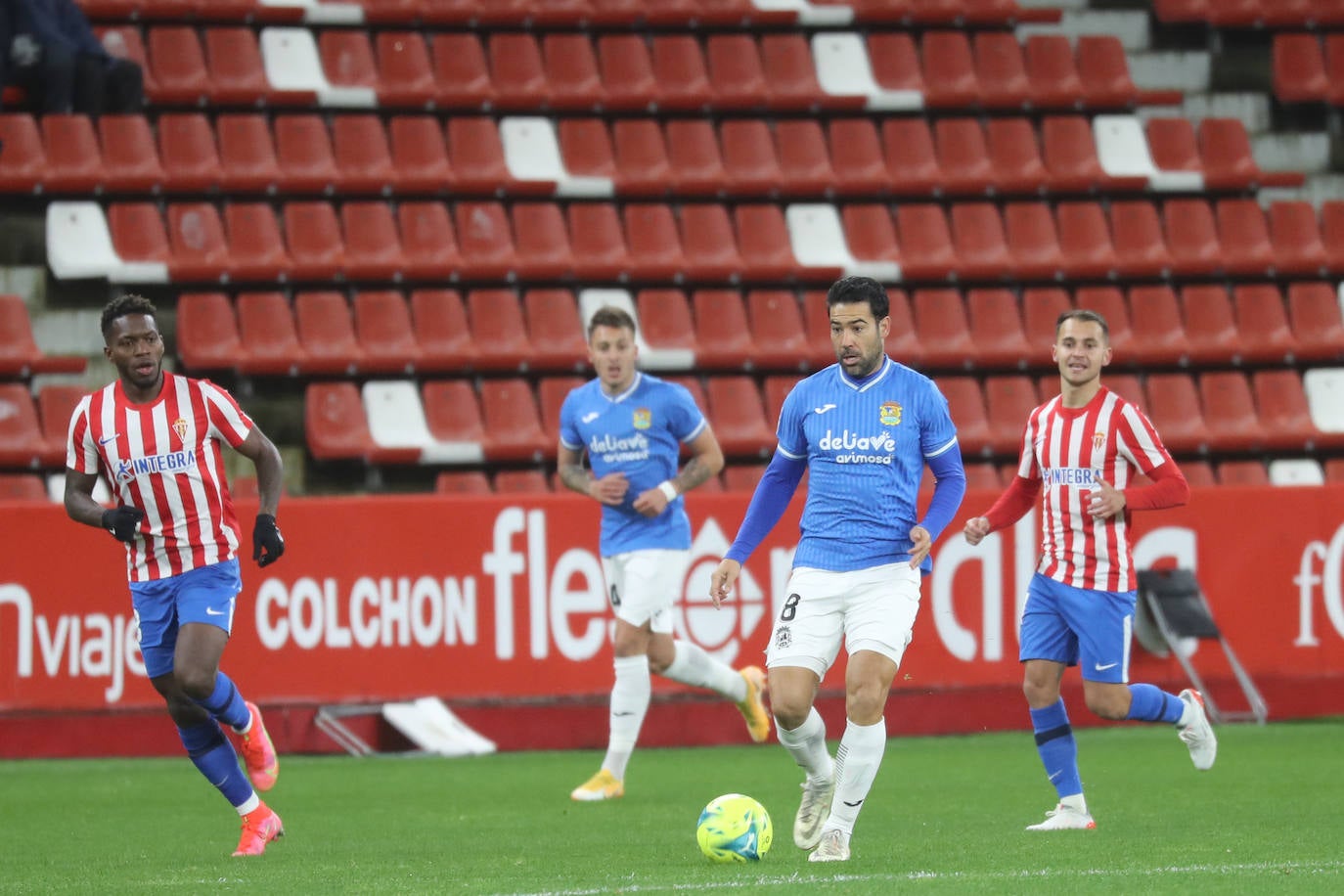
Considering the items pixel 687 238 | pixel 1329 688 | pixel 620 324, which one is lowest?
pixel 1329 688

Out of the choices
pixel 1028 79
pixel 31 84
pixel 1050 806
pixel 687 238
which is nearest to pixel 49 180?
pixel 31 84

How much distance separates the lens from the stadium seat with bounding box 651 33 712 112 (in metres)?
17.2

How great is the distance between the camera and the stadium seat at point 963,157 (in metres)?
17.3

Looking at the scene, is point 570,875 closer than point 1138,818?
Yes

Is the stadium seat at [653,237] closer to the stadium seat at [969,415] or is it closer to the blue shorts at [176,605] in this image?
the stadium seat at [969,415]

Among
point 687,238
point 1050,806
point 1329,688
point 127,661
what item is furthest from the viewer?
point 687,238

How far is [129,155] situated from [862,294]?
10.2 metres

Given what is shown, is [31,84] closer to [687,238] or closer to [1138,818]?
[687,238]

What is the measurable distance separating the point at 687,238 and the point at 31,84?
5410 mm

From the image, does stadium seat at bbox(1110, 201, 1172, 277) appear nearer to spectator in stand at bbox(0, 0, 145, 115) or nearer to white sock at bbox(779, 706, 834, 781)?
spectator in stand at bbox(0, 0, 145, 115)

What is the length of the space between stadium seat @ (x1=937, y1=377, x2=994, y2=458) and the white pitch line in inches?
352

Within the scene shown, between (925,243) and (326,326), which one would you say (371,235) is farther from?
(925,243)

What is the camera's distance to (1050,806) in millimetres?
8797

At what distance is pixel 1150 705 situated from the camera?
834cm
